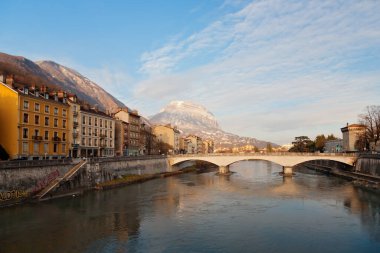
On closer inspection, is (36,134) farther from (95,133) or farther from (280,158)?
(280,158)

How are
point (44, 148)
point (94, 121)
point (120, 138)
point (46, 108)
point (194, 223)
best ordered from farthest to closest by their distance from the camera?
point (120, 138) → point (94, 121) → point (46, 108) → point (44, 148) → point (194, 223)

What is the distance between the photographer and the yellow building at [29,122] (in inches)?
2024

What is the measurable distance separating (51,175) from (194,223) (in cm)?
2281

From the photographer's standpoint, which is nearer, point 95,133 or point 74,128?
point 74,128

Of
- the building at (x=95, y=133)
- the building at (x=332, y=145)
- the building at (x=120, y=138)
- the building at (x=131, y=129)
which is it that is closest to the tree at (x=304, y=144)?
the building at (x=332, y=145)

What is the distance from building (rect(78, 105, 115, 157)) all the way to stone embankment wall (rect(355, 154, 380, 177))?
52498 mm

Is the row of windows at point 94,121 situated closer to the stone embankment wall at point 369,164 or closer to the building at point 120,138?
the building at point 120,138

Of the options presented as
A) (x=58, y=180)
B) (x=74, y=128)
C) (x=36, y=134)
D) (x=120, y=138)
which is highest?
(x=74, y=128)

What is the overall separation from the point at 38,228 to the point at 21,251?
585 cm

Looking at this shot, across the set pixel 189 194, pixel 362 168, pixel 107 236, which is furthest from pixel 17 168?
pixel 362 168

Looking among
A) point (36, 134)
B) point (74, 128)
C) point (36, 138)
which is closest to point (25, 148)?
point (36, 138)

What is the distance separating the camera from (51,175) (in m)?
47.1

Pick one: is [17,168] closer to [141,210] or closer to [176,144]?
[141,210]

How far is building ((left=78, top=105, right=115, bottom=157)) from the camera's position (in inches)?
2687
